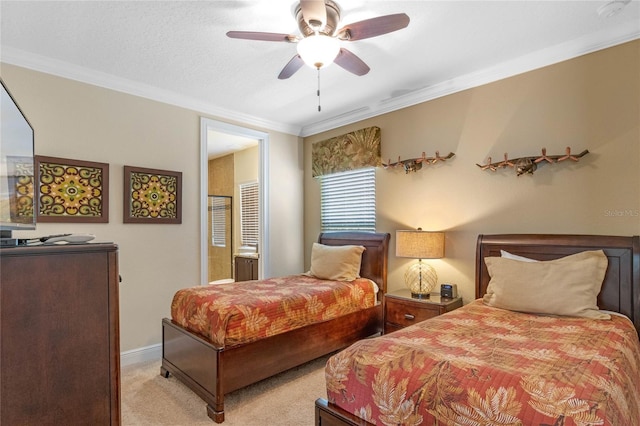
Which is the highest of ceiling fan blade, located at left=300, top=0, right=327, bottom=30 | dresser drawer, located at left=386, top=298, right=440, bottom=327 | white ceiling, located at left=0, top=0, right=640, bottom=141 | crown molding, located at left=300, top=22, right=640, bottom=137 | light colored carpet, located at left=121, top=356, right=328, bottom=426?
white ceiling, located at left=0, top=0, right=640, bottom=141

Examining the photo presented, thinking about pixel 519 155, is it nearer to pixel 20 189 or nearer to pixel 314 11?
pixel 314 11

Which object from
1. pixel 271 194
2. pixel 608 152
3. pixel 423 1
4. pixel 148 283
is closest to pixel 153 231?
pixel 148 283

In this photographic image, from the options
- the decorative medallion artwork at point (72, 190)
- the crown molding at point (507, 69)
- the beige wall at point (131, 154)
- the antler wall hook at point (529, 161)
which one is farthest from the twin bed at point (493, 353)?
the crown molding at point (507, 69)

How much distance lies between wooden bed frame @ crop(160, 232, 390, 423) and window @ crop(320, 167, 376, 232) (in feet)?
3.81

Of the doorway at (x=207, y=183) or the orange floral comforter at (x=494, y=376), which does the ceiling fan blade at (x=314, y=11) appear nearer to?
the orange floral comforter at (x=494, y=376)

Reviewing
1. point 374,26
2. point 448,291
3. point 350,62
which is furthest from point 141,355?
point 374,26

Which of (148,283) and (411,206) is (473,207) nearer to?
(411,206)

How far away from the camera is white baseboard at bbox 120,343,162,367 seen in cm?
317

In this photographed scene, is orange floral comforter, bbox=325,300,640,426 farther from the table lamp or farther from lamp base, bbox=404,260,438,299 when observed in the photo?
lamp base, bbox=404,260,438,299

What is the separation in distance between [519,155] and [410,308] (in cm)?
166

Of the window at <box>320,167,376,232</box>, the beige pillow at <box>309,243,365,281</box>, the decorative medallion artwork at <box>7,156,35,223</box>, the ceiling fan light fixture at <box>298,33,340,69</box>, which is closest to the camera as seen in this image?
the decorative medallion artwork at <box>7,156,35,223</box>

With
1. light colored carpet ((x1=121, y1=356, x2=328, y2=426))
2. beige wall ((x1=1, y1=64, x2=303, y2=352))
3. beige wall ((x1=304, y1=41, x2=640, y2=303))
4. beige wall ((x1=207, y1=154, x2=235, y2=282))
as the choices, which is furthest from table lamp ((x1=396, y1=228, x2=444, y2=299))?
beige wall ((x1=207, y1=154, x2=235, y2=282))

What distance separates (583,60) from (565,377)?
2.54 meters

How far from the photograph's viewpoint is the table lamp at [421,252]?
123 inches
